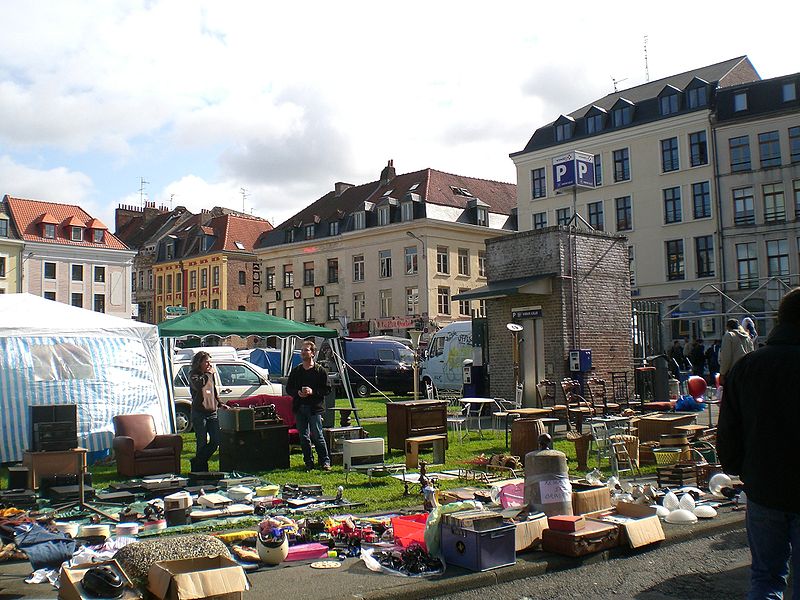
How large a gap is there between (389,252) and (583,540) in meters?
45.9

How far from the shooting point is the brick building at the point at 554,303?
61.7ft

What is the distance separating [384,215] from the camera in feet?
172

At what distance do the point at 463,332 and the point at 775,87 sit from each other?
23446mm

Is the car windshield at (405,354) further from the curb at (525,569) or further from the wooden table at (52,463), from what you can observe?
the curb at (525,569)

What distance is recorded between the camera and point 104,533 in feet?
Answer: 23.9

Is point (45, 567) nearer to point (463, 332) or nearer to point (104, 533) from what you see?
point (104, 533)

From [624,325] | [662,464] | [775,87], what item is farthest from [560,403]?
[775,87]

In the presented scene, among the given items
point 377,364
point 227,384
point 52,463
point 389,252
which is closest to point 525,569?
point 52,463

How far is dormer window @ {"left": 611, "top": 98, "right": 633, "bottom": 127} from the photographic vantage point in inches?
1764

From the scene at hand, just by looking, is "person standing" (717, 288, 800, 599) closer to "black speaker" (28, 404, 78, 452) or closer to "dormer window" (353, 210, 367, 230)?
"black speaker" (28, 404, 78, 452)

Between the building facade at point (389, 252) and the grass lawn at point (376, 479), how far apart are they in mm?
33670

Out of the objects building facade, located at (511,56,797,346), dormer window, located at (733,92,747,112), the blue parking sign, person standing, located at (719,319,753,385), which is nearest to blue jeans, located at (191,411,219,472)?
person standing, located at (719,319,753,385)

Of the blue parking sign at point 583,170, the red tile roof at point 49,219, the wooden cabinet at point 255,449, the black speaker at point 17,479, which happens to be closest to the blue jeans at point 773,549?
the black speaker at point 17,479

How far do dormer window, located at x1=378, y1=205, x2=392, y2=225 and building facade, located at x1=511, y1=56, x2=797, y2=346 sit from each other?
408 inches
